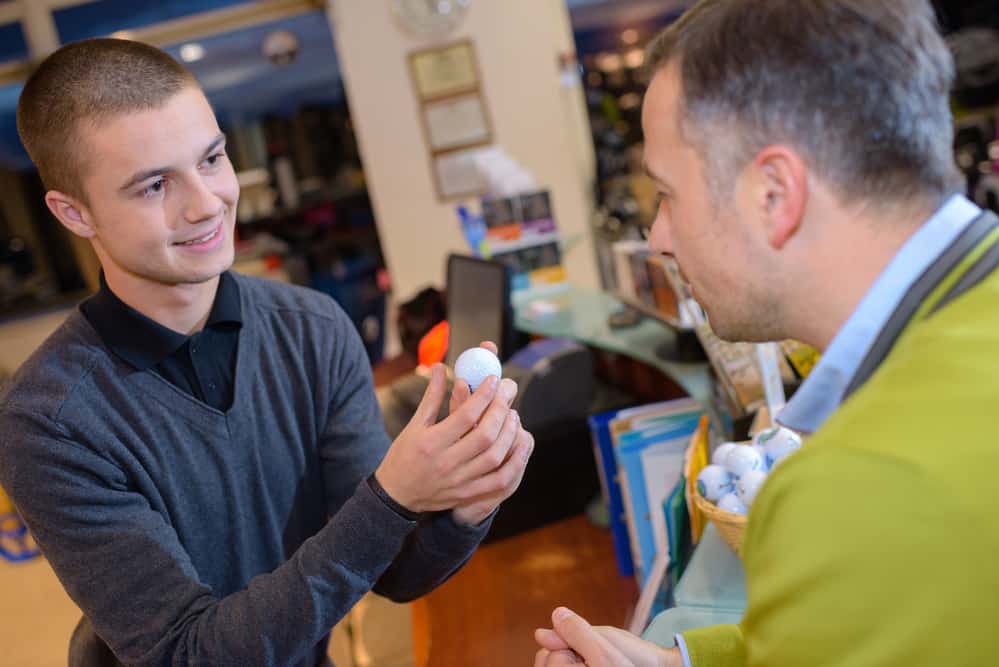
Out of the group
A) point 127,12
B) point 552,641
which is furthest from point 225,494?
point 127,12

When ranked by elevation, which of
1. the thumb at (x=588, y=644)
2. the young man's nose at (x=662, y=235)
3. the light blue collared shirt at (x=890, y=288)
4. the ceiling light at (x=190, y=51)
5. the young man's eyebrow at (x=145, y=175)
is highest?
the ceiling light at (x=190, y=51)

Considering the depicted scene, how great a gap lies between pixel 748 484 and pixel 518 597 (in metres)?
0.81

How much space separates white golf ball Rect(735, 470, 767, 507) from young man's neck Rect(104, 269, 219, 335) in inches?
Result: 36.5

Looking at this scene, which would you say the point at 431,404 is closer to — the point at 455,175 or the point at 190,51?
the point at 455,175

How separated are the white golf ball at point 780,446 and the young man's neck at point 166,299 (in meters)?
0.97

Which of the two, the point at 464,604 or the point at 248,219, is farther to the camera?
the point at 248,219

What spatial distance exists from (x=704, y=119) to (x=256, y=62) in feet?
32.9

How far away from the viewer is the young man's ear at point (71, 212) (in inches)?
54.8

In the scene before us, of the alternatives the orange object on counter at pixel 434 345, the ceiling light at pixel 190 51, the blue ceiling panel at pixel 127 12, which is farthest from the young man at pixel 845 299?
the ceiling light at pixel 190 51

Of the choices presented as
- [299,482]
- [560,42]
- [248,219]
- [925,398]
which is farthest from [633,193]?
[925,398]

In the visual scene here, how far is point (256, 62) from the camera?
1008cm

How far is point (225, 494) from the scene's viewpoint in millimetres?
1445

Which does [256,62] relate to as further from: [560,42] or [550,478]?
[550,478]

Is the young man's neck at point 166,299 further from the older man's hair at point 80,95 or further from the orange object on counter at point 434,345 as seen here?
the orange object on counter at point 434,345
